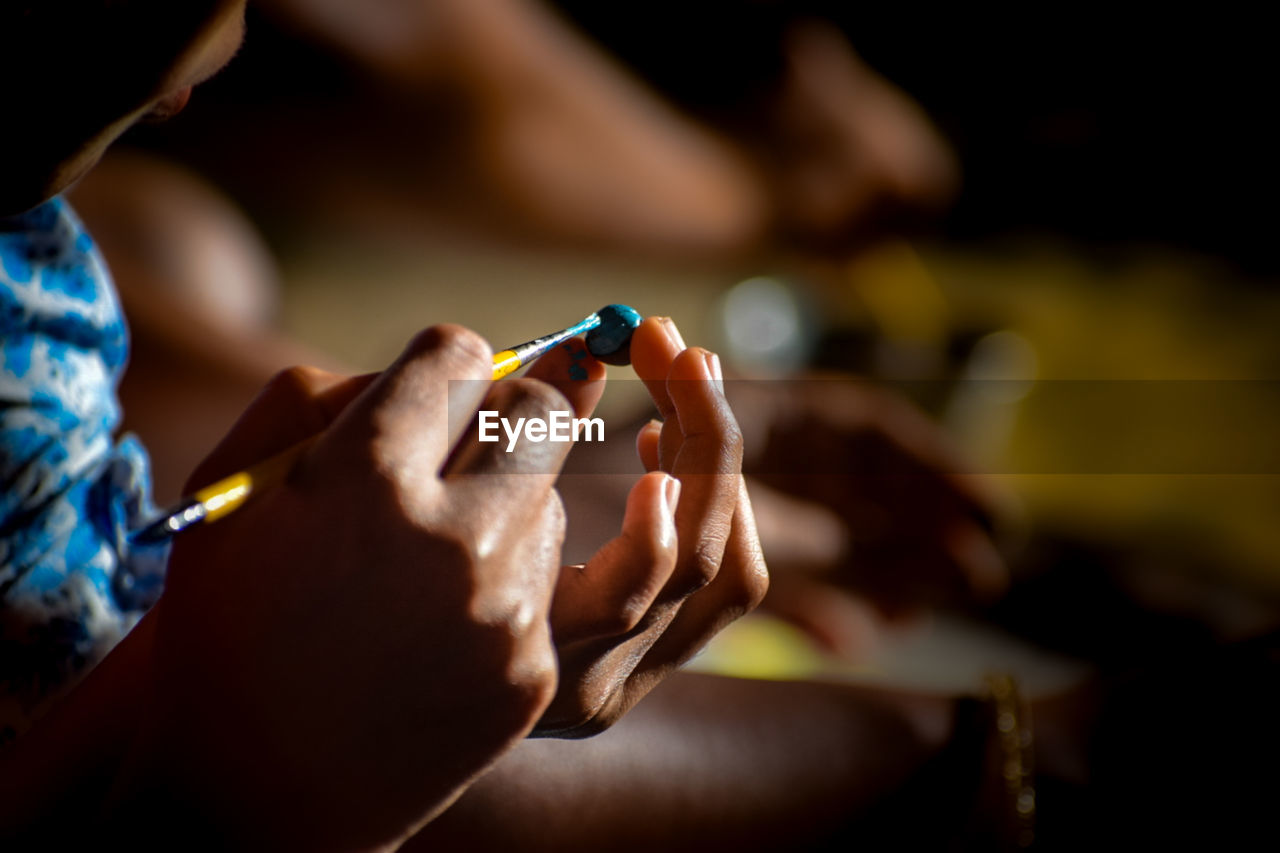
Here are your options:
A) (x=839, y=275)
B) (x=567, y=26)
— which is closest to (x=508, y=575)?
(x=567, y=26)

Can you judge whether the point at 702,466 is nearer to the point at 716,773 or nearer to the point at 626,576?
the point at 626,576

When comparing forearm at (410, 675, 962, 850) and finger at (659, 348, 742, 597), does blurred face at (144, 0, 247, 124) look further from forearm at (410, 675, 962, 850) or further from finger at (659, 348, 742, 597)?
forearm at (410, 675, 962, 850)

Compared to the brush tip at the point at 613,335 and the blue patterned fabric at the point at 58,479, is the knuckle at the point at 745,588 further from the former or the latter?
the blue patterned fabric at the point at 58,479

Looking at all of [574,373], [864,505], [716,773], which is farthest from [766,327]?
[574,373]

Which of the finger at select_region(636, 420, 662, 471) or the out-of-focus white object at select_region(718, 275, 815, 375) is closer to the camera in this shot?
the finger at select_region(636, 420, 662, 471)

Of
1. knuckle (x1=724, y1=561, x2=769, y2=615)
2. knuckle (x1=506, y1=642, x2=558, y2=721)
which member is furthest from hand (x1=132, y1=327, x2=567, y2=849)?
knuckle (x1=724, y1=561, x2=769, y2=615)

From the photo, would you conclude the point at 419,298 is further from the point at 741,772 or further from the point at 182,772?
the point at 182,772
